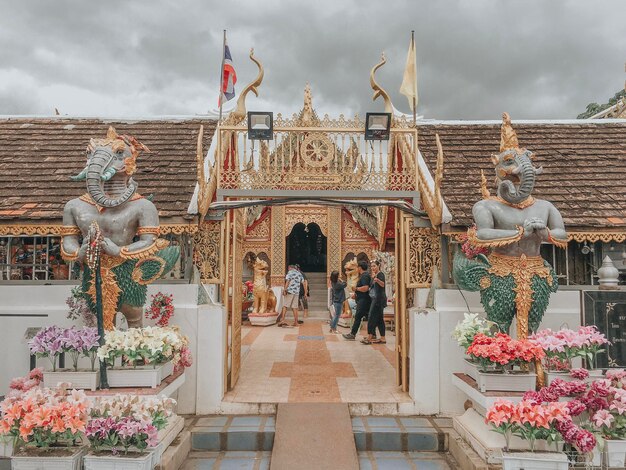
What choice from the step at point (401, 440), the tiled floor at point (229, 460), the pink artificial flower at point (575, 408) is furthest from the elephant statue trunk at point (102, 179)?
the pink artificial flower at point (575, 408)

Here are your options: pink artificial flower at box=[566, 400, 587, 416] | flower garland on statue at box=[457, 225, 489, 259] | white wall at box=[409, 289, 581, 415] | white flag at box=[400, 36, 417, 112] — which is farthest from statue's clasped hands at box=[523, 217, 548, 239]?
white flag at box=[400, 36, 417, 112]

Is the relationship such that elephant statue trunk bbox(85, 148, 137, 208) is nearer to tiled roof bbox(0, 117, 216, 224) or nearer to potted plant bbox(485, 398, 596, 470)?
tiled roof bbox(0, 117, 216, 224)

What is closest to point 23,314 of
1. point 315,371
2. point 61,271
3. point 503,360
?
point 61,271

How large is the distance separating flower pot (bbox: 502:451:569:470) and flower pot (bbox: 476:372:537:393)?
2.55 feet

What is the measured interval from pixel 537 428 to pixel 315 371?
3.91 meters

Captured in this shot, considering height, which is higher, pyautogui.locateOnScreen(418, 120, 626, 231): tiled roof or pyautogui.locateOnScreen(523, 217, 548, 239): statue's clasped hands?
pyautogui.locateOnScreen(418, 120, 626, 231): tiled roof

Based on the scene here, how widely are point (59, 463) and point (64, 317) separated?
106 inches

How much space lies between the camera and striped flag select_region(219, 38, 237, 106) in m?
6.82

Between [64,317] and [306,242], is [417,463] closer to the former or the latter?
[64,317]

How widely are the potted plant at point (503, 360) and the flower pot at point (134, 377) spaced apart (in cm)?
291

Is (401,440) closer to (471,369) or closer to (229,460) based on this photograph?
(471,369)

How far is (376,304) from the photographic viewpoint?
934 cm

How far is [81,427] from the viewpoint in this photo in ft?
11.8

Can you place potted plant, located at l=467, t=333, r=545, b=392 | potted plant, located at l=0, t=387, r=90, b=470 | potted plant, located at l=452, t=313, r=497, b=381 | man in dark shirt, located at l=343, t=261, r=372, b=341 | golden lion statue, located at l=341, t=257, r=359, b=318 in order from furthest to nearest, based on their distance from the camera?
golden lion statue, located at l=341, t=257, r=359, b=318
man in dark shirt, located at l=343, t=261, r=372, b=341
potted plant, located at l=452, t=313, r=497, b=381
potted plant, located at l=467, t=333, r=545, b=392
potted plant, located at l=0, t=387, r=90, b=470
